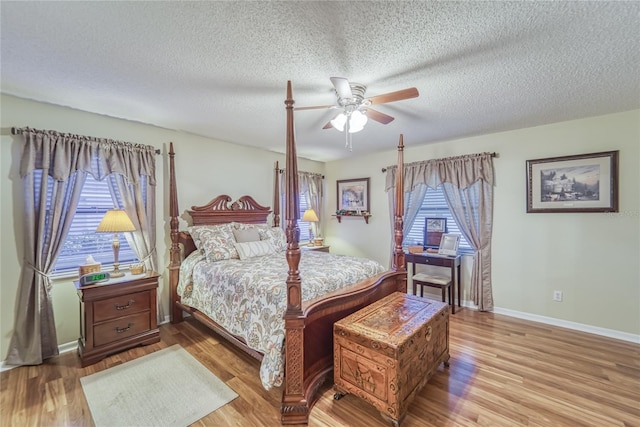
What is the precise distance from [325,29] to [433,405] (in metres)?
2.63

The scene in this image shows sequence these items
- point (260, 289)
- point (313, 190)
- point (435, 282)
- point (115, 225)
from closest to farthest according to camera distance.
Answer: point (260, 289) → point (115, 225) → point (435, 282) → point (313, 190)

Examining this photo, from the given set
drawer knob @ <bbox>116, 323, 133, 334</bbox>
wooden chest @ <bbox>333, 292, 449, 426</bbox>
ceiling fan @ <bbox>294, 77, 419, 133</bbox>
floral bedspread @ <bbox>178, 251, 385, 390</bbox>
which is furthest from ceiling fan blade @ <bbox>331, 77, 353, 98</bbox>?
drawer knob @ <bbox>116, 323, 133, 334</bbox>

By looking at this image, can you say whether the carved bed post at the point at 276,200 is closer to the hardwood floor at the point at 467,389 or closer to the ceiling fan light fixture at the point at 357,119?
the hardwood floor at the point at 467,389

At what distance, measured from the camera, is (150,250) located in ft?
10.5

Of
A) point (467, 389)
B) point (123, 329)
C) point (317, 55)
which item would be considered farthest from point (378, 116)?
point (123, 329)

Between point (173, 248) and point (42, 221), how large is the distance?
121 centimetres

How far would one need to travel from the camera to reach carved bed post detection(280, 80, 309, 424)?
1832 mm

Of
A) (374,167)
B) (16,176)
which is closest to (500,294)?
(374,167)

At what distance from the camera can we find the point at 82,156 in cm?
275

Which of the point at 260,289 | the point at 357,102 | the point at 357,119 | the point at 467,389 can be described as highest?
the point at 357,102

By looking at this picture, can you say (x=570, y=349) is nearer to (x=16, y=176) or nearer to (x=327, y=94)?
(x=327, y=94)

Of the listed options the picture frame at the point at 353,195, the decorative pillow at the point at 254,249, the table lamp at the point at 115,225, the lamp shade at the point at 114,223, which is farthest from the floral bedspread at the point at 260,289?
the picture frame at the point at 353,195

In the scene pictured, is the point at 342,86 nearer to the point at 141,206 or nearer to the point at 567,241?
the point at 141,206

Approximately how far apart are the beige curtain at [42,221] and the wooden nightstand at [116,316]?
296 mm
